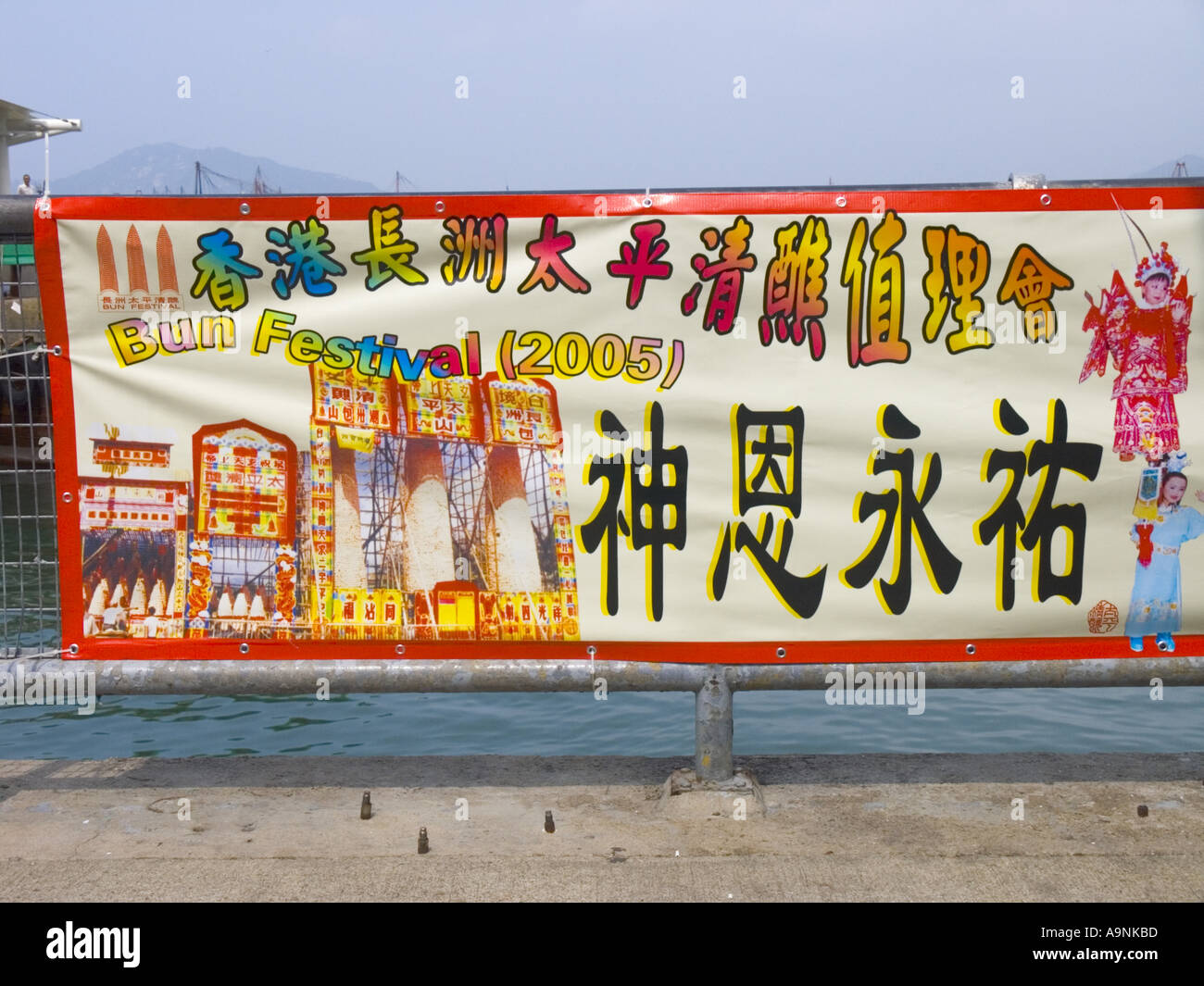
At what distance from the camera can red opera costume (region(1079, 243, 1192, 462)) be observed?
4.55 m

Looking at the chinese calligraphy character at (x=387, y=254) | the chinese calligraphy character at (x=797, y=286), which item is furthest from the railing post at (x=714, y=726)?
the chinese calligraphy character at (x=387, y=254)

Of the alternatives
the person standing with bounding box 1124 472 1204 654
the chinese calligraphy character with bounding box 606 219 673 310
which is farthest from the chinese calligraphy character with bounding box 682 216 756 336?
the person standing with bounding box 1124 472 1204 654

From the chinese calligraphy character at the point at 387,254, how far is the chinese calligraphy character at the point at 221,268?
13.8 inches

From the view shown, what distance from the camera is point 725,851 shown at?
4129 mm

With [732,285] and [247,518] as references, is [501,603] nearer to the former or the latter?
[247,518]

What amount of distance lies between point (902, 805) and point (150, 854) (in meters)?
2.80

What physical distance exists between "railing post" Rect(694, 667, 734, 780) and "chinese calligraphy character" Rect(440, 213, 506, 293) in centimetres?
174

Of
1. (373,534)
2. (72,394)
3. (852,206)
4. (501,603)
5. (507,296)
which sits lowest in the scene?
(501,603)

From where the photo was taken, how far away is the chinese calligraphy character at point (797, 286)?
14.8 feet

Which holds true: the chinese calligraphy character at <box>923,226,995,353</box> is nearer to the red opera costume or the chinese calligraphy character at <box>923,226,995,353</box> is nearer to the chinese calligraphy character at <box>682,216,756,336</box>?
the red opera costume

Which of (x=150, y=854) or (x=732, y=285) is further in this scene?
(x=732, y=285)

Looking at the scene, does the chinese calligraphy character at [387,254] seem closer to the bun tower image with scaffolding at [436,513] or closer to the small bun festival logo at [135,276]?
the bun tower image with scaffolding at [436,513]
